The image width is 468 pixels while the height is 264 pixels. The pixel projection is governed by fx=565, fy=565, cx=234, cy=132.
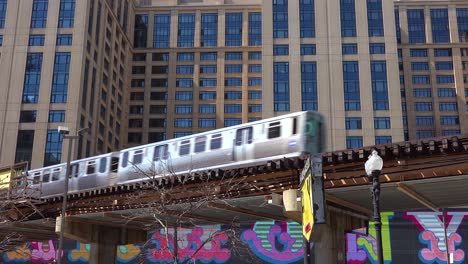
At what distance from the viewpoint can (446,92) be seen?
118m

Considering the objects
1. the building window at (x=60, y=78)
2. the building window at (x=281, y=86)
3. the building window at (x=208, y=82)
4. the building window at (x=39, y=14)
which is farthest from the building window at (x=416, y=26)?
the building window at (x=39, y=14)

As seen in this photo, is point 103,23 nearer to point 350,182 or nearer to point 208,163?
point 208,163

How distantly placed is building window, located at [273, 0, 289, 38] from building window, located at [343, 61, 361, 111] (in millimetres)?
11440

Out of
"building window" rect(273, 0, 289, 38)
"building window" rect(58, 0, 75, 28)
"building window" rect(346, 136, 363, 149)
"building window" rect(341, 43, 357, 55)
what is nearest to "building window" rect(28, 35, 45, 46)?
"building window" rect(58, 0, 75, 28)

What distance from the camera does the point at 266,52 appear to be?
93.0 meters

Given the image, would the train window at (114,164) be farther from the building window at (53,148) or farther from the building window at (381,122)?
the building window at (381,122)

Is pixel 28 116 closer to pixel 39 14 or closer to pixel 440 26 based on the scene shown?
pixel 39 14

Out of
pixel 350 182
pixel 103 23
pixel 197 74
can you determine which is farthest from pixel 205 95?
pixel 350 182

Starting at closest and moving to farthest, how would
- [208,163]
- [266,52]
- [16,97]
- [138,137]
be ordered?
1. [208,163]
2. [16,97]
3. [266,52]
4. [138,137]

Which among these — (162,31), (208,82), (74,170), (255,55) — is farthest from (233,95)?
(74,170)

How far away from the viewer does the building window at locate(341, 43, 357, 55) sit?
92.9 m

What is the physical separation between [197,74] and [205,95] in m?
5.11

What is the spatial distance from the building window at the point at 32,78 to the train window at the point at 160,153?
5344cm

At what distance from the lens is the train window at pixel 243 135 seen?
34250 millimetres
